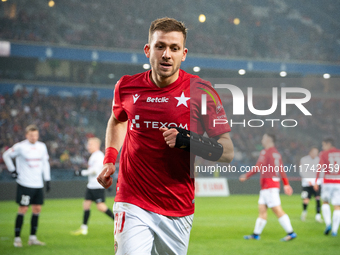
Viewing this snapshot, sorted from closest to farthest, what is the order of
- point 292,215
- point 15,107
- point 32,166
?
point 32,166 < point 292,215 < point 15,107

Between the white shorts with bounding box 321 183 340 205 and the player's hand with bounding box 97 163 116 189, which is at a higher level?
the player's hand with bounding box 97 163 116 189

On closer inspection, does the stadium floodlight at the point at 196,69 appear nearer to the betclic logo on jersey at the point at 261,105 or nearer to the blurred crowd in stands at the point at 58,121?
the blurred crowd in stands at the point at 58,121

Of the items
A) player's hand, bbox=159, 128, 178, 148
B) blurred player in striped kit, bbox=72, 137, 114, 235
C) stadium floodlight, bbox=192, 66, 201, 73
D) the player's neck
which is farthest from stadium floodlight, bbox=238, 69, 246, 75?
player's hand, bbox=159, 128, 178, 148

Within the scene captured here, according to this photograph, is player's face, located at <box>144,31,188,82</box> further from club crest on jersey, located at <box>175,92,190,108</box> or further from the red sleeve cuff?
the red sleeve cuff

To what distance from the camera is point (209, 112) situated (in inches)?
110

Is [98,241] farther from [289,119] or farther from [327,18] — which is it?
[327,18]

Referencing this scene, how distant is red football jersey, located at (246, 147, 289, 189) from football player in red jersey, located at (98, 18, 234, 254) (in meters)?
3.65

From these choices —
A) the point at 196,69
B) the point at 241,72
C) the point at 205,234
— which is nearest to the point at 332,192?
the point at 205,234

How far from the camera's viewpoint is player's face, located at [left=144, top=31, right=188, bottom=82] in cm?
272

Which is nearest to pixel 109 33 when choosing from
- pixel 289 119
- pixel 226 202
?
pixel 226 202

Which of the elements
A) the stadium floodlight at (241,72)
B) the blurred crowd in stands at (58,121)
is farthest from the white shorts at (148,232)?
the stadium floodlight at (241,72)

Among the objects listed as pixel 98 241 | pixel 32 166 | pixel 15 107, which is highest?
pixel 15 107

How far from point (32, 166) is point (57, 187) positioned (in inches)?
349

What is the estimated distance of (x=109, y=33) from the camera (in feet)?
87.0
